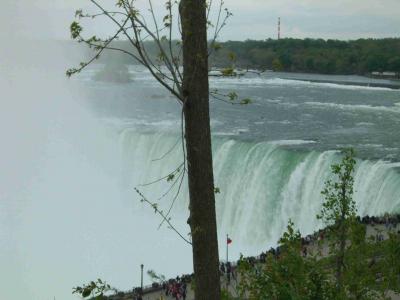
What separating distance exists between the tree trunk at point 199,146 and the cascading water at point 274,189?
14.6m

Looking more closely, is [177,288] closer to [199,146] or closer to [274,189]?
[274,189]

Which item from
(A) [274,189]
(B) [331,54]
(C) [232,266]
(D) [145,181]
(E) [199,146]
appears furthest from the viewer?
(B) [331,54]

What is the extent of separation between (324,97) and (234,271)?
29.4 metres

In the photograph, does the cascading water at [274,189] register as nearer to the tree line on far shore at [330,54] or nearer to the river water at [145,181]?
the river water at [145,181]

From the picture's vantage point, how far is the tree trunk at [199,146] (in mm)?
2652

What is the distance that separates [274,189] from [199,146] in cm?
1690

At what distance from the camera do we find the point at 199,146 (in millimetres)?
2723

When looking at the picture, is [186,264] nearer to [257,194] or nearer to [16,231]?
[257,194]

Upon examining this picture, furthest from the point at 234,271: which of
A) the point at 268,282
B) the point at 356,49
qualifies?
the point at 356,49

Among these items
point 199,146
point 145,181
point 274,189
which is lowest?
point 145,181

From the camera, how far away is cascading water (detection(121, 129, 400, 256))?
1706 cm

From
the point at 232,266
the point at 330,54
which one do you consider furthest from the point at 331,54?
the point at 232,266

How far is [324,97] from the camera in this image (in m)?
41.6

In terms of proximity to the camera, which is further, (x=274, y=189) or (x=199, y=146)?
(x=274, y=189)
